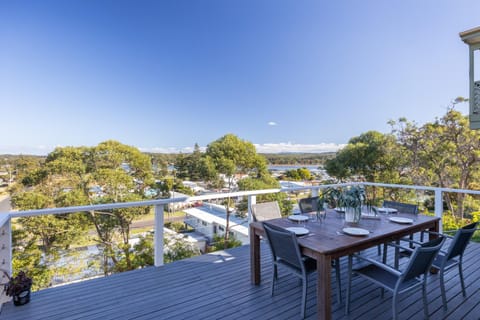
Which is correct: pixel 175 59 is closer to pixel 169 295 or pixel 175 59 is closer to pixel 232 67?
pixel 232 67

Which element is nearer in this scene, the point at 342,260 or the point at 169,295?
the point at 169,295

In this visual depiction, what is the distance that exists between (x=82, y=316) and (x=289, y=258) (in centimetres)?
193

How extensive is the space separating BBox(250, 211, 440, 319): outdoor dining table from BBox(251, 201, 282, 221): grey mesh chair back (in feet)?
1.27

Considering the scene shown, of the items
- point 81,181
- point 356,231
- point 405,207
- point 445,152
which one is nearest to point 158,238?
point 356,231

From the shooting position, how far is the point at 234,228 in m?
4.76

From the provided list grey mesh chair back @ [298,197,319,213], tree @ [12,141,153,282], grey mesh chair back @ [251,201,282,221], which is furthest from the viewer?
tree @ [12,141,153,282]

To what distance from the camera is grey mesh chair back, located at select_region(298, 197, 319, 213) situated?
3688mm

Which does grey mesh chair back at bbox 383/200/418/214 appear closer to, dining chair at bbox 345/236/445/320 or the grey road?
dining chair at bbox 345/236/445/320

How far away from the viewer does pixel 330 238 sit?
7.61 ft

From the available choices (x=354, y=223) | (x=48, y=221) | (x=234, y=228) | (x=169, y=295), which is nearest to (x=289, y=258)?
→ (x=354, y=223)

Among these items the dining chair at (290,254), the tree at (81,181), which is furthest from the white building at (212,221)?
the dining chair at (290,254)

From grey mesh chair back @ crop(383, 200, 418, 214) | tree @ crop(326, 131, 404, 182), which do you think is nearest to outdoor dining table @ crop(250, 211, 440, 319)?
grey mesh chair back @ crop(383, 200, 418, 214)

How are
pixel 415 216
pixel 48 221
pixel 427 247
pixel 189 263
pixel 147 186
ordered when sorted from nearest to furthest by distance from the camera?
pixel 427 247 → pixel 415 216 → pixel 189 263 → pixel 48 221 → pixel 147 186

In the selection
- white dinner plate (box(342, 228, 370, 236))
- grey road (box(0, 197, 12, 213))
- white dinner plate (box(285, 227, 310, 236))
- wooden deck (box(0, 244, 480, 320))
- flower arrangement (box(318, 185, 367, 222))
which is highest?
flower arrangement (box(318, 185, 367, 222))
